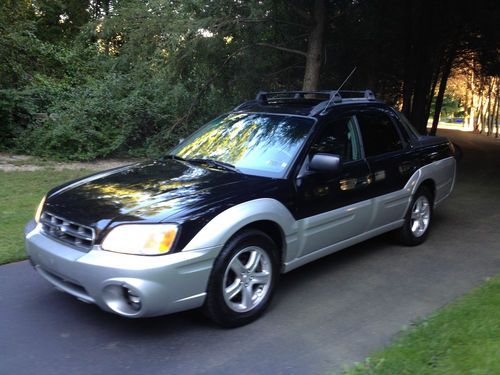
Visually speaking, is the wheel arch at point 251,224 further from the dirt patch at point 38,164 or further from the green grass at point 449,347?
the dirt patch at point 38,164

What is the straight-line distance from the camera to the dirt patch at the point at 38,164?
11.2m

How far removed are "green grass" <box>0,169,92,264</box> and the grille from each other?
1.61 metres

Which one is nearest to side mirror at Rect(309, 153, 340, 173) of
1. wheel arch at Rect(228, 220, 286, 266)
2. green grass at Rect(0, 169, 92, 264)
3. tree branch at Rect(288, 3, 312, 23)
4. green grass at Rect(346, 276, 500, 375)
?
wheel arch at Rect(228, 220, 286, 266)

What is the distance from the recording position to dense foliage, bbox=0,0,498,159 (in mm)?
11477

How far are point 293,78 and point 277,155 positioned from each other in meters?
9.64

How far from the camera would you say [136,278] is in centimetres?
349

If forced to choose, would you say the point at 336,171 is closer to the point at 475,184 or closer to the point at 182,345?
the point at 182,345

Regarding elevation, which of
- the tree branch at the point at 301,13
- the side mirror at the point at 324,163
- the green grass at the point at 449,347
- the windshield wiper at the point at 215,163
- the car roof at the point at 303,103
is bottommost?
the green grass at the point at 449,347

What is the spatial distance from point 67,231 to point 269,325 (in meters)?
1.70

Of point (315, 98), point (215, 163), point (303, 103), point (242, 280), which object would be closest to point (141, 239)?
point (242, 280)

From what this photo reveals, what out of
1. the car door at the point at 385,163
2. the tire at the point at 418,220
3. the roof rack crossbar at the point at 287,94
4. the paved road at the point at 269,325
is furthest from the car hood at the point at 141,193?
the tire at the point at 418,220

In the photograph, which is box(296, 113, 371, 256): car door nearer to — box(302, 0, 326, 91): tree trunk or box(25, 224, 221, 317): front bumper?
box(25, 224, 221, 317): front bumper

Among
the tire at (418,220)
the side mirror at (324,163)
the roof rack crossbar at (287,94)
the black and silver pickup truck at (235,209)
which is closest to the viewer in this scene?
the black and silver pickup truck at (235,209)

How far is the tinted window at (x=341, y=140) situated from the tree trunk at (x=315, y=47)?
589cm
